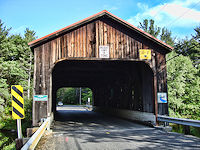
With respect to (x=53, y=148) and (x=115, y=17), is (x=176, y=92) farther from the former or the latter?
(x=53, y=148)

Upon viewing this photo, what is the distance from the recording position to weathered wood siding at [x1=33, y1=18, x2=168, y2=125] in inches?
390

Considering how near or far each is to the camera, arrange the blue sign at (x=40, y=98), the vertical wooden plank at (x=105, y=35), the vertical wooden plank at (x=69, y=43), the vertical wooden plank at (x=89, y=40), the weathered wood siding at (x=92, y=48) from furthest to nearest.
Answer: the vertical wooden plank at (x=105, y=35), the vertical wooden plank at (x=89, y=40), the vertical wooden plank at (x=69, y=43), the weathered wood siding at (x=92, y=48), the blue sign at (x=40, y=98)

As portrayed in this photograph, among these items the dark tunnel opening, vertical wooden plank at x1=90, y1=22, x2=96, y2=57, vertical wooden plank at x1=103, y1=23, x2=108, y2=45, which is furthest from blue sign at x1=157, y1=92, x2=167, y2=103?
vertical wooden plank at x1=90, y1=22, x2=96, y2=57

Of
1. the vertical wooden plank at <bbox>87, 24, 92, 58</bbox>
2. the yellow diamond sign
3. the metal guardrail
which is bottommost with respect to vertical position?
the metal guardrail

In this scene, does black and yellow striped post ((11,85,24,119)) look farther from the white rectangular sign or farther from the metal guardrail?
the white rectangular sign

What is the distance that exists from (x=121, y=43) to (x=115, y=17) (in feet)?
4.83

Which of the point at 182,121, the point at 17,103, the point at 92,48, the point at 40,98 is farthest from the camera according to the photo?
the point at 92,48

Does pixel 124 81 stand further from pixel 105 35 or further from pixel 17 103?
pixel 17 103

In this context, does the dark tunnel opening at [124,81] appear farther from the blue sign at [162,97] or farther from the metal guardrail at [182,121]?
the metal guardrail at [182,121]

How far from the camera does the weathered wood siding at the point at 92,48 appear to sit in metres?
9.90

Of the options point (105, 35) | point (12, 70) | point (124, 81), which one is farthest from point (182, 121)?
point (12, 70)

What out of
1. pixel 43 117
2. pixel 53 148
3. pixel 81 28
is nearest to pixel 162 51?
pixel 81 28

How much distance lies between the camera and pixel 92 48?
410 inches

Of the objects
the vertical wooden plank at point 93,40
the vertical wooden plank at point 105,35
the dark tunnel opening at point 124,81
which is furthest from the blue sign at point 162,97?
the vertical wooden plank at point 93,40
